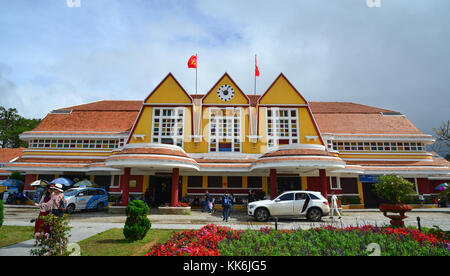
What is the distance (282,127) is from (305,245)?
1846cm

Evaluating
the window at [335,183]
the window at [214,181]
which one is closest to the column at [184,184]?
the window at [214,181]

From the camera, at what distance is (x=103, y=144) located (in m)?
26.9

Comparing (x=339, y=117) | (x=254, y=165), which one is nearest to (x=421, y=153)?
(x=339, y=117)

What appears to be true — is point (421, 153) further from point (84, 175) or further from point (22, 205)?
point (22, 205)

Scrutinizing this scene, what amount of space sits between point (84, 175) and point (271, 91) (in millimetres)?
21313

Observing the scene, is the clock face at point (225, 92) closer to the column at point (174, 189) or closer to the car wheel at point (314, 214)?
the column at point (174, 189)

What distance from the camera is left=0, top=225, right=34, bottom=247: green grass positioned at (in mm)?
9046

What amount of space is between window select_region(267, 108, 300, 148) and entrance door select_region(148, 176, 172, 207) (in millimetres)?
11031

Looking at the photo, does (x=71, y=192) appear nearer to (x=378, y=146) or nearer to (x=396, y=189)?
(x=396, y=189)

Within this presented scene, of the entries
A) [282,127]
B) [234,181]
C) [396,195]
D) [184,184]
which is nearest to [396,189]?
[396,195]

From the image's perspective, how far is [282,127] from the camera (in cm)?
2455

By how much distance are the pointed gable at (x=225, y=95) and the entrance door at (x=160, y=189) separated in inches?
350

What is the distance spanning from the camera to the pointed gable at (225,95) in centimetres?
2498
